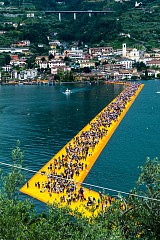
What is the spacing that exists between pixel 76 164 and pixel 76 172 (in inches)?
40.1

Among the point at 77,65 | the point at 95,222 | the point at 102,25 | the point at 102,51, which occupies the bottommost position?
the point at 95,222

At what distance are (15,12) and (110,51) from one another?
84.1 ft

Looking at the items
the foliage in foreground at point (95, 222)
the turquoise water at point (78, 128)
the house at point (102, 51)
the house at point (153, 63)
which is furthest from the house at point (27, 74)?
the foliage in foreground at point (95, 222)

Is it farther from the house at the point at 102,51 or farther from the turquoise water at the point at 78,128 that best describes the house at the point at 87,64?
the turquoise water at the point at 78,128

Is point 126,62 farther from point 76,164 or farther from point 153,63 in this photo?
point 76,164

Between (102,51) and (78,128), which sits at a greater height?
(102,51)

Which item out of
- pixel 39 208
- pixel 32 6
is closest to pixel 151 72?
pixel 32 6

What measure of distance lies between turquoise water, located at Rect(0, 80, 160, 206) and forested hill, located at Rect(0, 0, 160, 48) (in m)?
30.1

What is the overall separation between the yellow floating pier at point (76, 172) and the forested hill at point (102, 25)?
4776 centimetres

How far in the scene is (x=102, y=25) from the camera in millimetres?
79938

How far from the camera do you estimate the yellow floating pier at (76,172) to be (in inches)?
540

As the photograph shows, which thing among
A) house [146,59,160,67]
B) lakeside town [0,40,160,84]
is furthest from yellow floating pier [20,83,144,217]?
house [146,59,160,67]

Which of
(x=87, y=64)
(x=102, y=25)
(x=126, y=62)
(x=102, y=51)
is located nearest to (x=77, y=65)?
(x=87, y=64)

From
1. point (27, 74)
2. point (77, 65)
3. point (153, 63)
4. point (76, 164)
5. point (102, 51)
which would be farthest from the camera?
point (102, 51)
